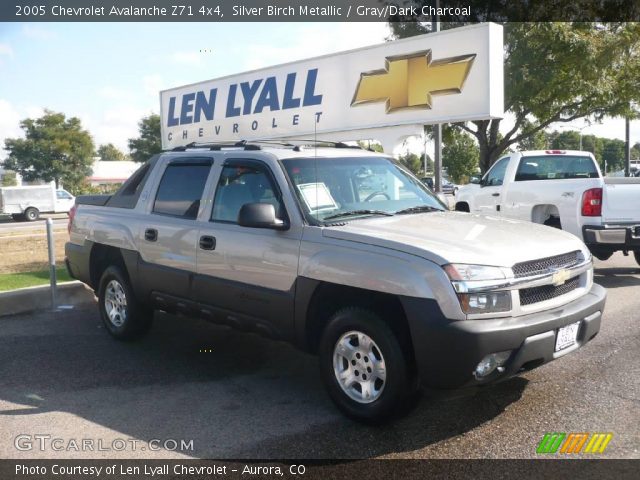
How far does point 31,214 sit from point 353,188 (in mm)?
32200

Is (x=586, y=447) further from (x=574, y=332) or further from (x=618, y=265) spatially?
(x=618, y=265)

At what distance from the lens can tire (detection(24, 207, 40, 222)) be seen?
108 feet

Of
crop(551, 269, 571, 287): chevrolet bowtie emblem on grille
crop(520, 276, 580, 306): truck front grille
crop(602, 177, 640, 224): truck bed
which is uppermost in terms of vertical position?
crop(602, 177, 640, 224): truck bed

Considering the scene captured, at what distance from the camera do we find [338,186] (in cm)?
482

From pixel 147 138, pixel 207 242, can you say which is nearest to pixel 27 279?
pixel 207 242

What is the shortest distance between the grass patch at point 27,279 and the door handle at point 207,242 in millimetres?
5109

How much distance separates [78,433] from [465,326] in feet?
8.49

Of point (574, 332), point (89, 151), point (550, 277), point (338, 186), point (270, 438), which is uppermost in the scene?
point (89, 151)

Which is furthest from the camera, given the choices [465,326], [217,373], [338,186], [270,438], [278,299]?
[217,373]

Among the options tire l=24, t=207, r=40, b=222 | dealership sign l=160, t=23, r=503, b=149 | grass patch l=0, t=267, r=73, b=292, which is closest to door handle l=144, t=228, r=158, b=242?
grass patch l=0, t=267, r=73, b=292

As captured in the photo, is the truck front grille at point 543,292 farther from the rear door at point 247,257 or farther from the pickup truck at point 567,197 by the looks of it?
the pickup truck at point 567,197

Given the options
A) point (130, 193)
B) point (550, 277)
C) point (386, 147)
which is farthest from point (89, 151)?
point (550, 277)

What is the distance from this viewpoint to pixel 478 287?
360 cm

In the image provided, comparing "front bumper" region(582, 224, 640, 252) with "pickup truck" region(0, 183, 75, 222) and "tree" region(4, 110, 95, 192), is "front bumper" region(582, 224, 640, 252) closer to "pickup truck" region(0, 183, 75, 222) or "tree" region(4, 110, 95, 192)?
"pickup truck" region(0, 183, 75, 222)
